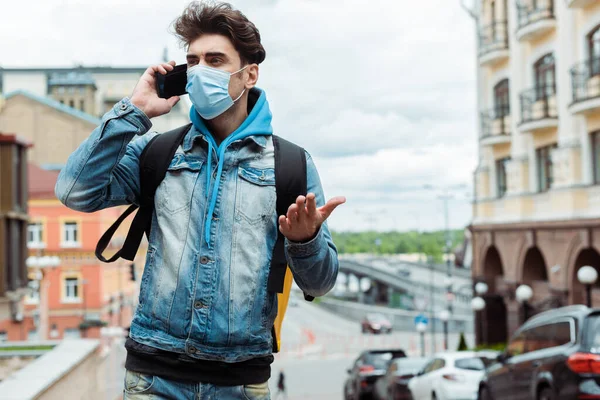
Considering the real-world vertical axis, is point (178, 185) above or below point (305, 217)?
above

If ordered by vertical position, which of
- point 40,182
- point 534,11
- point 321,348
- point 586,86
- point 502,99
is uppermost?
point 534,11

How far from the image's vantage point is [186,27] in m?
3.14

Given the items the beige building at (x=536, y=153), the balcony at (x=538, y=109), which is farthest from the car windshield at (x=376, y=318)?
the balcony at (x=538, y=109)

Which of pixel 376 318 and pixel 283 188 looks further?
pixel 376 318

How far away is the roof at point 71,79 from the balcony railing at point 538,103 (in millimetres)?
48453

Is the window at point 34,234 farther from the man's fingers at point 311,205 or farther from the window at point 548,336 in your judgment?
the man's fingers at point 311,205

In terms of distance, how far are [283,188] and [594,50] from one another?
85.2 feet

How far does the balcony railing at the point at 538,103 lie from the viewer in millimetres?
30141

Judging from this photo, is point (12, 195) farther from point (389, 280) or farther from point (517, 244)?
point (389, 280)

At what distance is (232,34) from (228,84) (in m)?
0.18

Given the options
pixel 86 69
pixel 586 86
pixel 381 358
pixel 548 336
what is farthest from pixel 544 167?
pixel 86 69

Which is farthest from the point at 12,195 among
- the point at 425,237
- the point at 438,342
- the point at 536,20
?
the point at 425,237

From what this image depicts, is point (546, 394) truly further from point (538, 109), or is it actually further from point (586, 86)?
point (538, 109)

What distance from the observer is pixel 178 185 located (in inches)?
121
